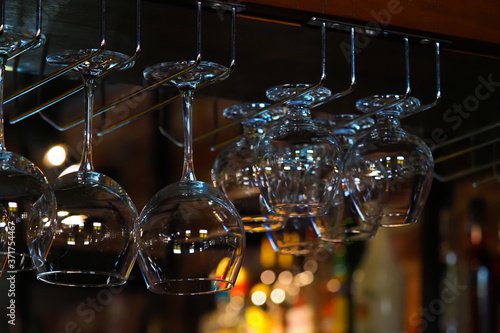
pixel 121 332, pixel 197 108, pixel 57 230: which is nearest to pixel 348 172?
pixel 57 230

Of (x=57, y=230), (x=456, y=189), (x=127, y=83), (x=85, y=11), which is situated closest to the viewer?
(x=57, y=230)

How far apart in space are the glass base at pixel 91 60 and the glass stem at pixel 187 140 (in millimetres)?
94

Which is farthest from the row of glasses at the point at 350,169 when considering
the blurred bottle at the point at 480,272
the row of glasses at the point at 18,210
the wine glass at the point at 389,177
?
the blurred bottle at the point at 480,272

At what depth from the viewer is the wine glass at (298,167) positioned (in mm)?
1193

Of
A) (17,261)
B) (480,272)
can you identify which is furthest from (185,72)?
(480,272)

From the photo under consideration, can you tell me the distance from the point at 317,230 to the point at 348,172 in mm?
203

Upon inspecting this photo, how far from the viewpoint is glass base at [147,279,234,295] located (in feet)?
3.53

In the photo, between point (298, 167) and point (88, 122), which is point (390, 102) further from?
point (88, 122)

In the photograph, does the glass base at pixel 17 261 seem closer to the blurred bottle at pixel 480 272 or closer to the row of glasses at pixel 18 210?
the row of glasses at pixel 18 210

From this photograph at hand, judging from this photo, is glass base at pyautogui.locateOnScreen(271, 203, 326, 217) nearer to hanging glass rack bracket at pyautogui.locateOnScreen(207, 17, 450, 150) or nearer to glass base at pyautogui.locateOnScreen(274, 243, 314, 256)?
hanging glass rack bracket at pyautogui.locateOnScreen(207, 17, 450, 150)

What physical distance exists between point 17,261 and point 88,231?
3.4 inches

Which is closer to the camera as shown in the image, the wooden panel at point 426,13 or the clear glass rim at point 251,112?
the wooden panel at point 426,13

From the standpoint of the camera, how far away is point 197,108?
1.99 m

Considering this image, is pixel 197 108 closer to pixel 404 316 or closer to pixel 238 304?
pixel 238 304
